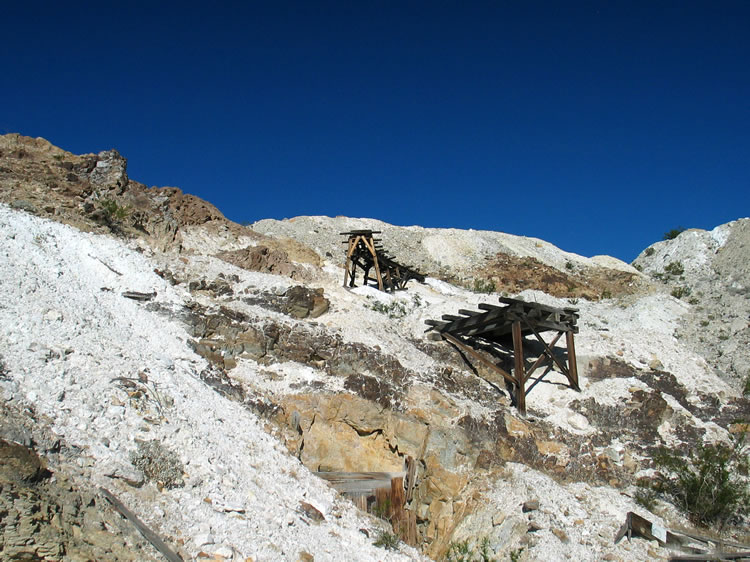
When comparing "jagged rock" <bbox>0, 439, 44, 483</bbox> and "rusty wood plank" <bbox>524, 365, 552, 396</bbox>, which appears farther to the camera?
"rusty wood plank" <bbox>524, 365, 552, 396</bbox>

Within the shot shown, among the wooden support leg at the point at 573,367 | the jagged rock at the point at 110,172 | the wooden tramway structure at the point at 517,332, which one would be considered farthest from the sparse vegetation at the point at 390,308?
the jagged rock at the point at 110,172

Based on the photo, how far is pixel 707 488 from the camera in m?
8.88

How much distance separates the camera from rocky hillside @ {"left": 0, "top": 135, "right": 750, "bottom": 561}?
21.2ft

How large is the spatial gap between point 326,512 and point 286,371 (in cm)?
402

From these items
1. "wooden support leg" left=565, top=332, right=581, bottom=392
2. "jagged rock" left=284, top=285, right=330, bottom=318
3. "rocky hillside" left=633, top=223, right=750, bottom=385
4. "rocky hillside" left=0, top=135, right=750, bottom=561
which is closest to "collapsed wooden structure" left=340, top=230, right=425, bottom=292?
"rocky hillside" left=0, top=135, right=750, bottom=561

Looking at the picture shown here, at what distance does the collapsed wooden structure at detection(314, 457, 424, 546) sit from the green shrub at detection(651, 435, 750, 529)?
191 inches

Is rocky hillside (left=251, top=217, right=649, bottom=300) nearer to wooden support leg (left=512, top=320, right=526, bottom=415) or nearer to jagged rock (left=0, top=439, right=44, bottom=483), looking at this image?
wooden support leg (left=512, top=320, right=526, bottom=415)

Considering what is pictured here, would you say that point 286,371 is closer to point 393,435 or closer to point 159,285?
point 393,435

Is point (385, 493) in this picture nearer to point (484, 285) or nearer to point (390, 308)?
point (390, 308)

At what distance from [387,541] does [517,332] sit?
7029 millimetres

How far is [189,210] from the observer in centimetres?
2138

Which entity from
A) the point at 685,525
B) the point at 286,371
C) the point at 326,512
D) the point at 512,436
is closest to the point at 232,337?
the point at 286,371

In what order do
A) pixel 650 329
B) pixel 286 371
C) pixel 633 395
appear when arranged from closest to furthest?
pixel 286 371 < pixel 633 395 < pixel 650 329

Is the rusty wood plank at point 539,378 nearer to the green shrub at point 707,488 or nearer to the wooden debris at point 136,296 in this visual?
the green shrub at point 707,488
